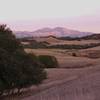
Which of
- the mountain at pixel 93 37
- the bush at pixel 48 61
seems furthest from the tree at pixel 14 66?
the mountain at pixel 93 37

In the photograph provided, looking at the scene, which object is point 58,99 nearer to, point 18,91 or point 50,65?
point 18,91

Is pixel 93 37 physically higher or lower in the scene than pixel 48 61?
lower

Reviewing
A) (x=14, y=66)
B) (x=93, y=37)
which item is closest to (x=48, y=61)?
(x=14, y=66)

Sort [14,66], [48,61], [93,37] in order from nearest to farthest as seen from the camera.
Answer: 1. [14,66]
2. [48,61]
3. [93,37]

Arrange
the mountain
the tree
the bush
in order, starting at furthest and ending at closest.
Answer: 1. the mountain
2. the bush
3. the tree

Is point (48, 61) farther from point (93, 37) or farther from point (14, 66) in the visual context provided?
point (93, 37)

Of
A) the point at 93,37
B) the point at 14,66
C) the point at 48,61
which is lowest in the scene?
the point at 93,37

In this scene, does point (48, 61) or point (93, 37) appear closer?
point (48, 61)

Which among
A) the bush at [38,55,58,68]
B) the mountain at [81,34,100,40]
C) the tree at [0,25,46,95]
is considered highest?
the tree at [0,25,46,95]

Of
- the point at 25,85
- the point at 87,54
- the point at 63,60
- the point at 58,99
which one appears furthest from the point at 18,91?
the point at 87,54

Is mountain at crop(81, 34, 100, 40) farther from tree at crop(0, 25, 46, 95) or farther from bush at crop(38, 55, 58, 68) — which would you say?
tree at crop(0, 25, 46, 95)

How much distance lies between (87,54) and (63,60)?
54.6 ft

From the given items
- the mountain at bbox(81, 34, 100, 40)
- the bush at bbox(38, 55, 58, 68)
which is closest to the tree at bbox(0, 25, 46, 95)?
the bush at bbox(38, 55, 58, 68)

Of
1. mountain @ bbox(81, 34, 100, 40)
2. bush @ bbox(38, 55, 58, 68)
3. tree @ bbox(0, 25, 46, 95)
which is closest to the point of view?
tree @ bbox(0, 25, 46, 95)
